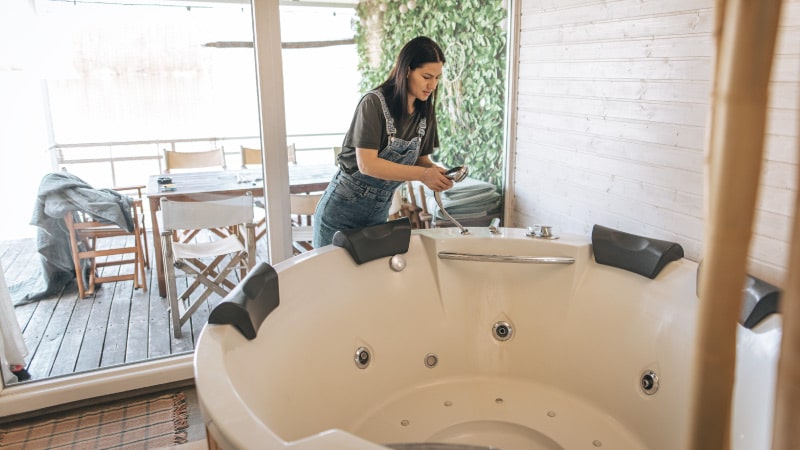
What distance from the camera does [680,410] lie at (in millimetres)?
1848

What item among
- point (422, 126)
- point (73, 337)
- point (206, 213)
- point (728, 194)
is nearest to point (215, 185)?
point (206, 213)

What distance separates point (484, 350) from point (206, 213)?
52.6 inches

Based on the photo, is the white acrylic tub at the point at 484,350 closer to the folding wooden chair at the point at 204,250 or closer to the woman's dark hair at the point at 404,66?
the woman's dark hair at the point at 404,66

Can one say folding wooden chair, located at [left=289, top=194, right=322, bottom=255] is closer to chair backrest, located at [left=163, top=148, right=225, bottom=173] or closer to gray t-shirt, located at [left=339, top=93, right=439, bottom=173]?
chair backrest, located at [left=163, top=148, right=225, bottom=173]

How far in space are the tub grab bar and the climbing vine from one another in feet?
2.75

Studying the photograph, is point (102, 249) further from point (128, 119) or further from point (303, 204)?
point (303, 204)

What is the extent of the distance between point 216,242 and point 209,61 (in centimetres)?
80

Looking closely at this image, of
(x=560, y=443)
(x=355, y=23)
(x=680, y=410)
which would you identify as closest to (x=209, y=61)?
(x=355, y=23)

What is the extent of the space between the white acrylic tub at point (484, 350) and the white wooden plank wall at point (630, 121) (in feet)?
0.80

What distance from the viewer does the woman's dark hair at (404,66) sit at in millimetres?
2016

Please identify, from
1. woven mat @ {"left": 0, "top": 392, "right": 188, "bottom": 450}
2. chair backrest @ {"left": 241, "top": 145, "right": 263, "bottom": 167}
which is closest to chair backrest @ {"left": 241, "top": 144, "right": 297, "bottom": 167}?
chair backrest @ {"left": 241, "top": 145, "right": 263, "bottom": 167}

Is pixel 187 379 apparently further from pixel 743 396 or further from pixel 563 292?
pixel 743 396

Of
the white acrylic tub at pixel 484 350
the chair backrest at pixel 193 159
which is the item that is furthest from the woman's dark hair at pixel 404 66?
the chair backrest at pixel 193 159

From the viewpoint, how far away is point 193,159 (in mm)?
2484
